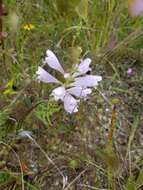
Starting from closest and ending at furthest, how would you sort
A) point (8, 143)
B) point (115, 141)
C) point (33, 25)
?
point (8, 143) < point (115, 141) < point (33, 25)

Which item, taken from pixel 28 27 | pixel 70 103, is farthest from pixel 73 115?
pixel 28 27

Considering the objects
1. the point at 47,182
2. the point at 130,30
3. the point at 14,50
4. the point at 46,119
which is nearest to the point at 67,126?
the point at 46,119

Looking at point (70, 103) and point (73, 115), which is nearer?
point (70, 103)

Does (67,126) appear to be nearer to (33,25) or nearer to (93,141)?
(93,141)

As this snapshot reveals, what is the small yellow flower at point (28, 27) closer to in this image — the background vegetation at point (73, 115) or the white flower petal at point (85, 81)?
the background vegetation at point (73, 115)

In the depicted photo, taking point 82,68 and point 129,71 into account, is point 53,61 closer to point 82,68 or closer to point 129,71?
point 82,68

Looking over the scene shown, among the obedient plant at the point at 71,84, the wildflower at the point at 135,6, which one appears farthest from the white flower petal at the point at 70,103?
the wildflower at the point at 135,6

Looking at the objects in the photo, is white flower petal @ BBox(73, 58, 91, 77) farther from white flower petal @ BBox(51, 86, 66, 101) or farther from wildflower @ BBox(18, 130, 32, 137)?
wildflower @ BBox(18, 130, 32, 137)

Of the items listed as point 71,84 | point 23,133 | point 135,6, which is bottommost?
point 23,133
